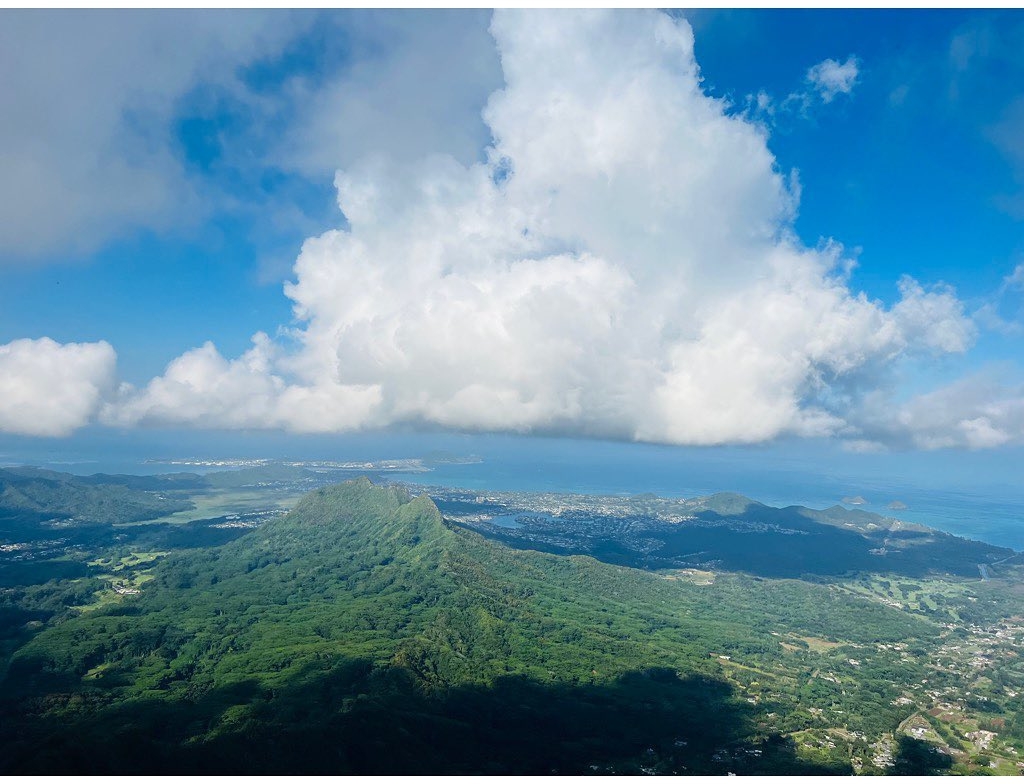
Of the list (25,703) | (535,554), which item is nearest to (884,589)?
(535,554)

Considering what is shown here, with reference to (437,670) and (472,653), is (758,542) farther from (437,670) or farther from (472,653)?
(437,670)

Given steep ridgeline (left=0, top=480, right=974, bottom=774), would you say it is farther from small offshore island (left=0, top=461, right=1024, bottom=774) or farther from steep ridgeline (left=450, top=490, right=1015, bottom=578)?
steep ridgeline (left=450, top=490, right=1015, bottom=578)

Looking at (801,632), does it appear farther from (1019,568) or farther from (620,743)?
(1019,568)

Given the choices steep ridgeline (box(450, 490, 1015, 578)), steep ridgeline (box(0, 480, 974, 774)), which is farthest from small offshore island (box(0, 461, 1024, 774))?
steep ridgeline (box(450, 490, 1015, 578))

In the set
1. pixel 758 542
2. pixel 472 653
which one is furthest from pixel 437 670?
pixel 758 542

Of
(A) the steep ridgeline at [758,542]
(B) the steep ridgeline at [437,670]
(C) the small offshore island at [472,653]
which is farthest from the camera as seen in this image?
(A) the steep ridgeline at [758,542]

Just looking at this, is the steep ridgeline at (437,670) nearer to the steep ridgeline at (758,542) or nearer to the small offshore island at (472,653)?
the small offshore island at (472,653)

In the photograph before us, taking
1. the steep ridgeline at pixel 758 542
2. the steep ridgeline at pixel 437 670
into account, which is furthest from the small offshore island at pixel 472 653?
the steep ridgeline at pixel 758 542
